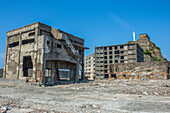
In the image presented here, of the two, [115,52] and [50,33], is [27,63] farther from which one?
[115,52]

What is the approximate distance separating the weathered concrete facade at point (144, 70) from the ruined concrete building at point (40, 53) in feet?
36.6

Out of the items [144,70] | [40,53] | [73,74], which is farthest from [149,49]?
[40,53]

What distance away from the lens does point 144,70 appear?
29.3 metres

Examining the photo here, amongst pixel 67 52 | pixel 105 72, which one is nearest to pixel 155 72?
pixel 67 52

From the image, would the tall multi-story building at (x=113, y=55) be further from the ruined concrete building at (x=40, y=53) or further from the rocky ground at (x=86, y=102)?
the rocky ground at (x=86, y=102)

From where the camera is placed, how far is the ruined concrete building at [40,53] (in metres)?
21.5

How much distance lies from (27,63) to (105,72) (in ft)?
146

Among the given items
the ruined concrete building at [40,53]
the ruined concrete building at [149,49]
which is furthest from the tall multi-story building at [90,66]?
the ruined concrete building at [40,53]

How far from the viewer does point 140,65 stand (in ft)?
98.4

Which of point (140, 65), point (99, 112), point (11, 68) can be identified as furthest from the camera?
point (140, 65)

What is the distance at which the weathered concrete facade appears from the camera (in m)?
27.5

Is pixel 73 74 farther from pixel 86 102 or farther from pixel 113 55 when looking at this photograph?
pixel 113 55

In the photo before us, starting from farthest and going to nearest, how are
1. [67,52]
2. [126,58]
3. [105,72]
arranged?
[105,72] < [126,58] < [67,52]

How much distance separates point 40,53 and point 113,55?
48580 millimetres
